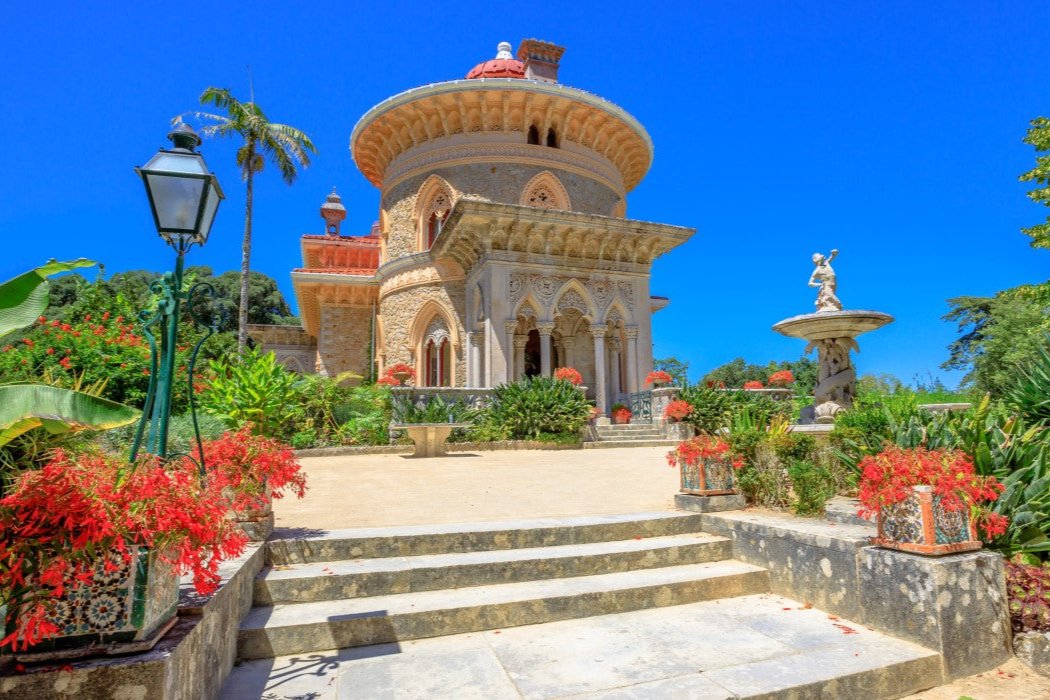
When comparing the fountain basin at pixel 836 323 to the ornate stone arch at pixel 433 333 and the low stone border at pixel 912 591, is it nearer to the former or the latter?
the low stone border at pixel 912 591

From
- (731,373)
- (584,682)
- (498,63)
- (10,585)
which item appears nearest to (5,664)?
(10,585)

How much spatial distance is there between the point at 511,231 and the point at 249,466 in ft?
44.2

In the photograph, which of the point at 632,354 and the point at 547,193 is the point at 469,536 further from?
the point at 547,193

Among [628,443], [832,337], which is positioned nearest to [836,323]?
[832,337]

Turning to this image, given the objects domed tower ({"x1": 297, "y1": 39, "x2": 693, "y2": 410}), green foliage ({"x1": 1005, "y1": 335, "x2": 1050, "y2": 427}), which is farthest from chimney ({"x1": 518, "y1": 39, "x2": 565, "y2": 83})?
green foliage ({"x1": 1005, "y1": 335, "x2": 1050, "y2": 427})

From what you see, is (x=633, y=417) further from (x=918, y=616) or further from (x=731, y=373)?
(x=731, y=373)

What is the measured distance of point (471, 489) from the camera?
694cm

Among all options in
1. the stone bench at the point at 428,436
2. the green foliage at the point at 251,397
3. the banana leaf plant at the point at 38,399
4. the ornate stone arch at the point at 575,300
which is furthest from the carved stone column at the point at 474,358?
the banana leaf plant at the point at 38,399

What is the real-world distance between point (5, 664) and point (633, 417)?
1634 centimetres

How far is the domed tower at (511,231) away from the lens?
1688cm

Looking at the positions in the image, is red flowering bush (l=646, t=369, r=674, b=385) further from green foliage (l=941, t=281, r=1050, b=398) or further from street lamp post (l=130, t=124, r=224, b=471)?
street lamp post (l=130, t=124, r=224, b=471)

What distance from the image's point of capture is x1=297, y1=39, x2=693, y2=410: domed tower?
1688 centimetres

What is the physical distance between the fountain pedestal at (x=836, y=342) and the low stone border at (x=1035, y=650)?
302 inches

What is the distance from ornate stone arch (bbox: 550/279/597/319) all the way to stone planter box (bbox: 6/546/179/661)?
15.6 m
